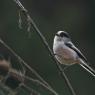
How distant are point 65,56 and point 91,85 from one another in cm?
553

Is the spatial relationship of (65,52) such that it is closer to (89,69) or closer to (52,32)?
(89,69)

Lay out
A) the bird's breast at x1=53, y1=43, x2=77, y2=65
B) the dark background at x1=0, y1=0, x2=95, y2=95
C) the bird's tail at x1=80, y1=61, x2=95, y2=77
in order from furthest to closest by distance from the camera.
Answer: the dark background at x1=0, y1=0, x2=95, y2=95, the bird's breast at x1=53, y1=43, x2=77, y2=65, the bird's tail at x1=80, y1=61, x2=95, y2=77

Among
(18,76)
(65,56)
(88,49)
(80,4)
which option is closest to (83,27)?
(80,4)

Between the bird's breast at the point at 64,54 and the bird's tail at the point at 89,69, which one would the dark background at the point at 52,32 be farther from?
the bird's tail at the point at 89,69

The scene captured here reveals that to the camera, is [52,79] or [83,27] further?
[83,27]

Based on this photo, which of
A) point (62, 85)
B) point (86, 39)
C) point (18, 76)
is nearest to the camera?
point (18, 76)

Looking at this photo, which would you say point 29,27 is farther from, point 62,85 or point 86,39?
point 86,39

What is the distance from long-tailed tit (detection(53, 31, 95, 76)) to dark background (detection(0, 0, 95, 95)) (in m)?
4.22

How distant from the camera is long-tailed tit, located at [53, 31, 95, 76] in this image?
343 cm

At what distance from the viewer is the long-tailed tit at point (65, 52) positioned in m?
3.43

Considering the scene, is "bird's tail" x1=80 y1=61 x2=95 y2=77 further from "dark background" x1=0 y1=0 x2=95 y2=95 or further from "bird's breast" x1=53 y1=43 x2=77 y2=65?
"dark background" x1=0 y1=0 x2=95 y2=95

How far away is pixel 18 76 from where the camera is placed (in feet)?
8.53

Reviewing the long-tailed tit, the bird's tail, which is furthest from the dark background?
the bird's tail

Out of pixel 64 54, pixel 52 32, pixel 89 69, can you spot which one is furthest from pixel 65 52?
pixel 52 32
